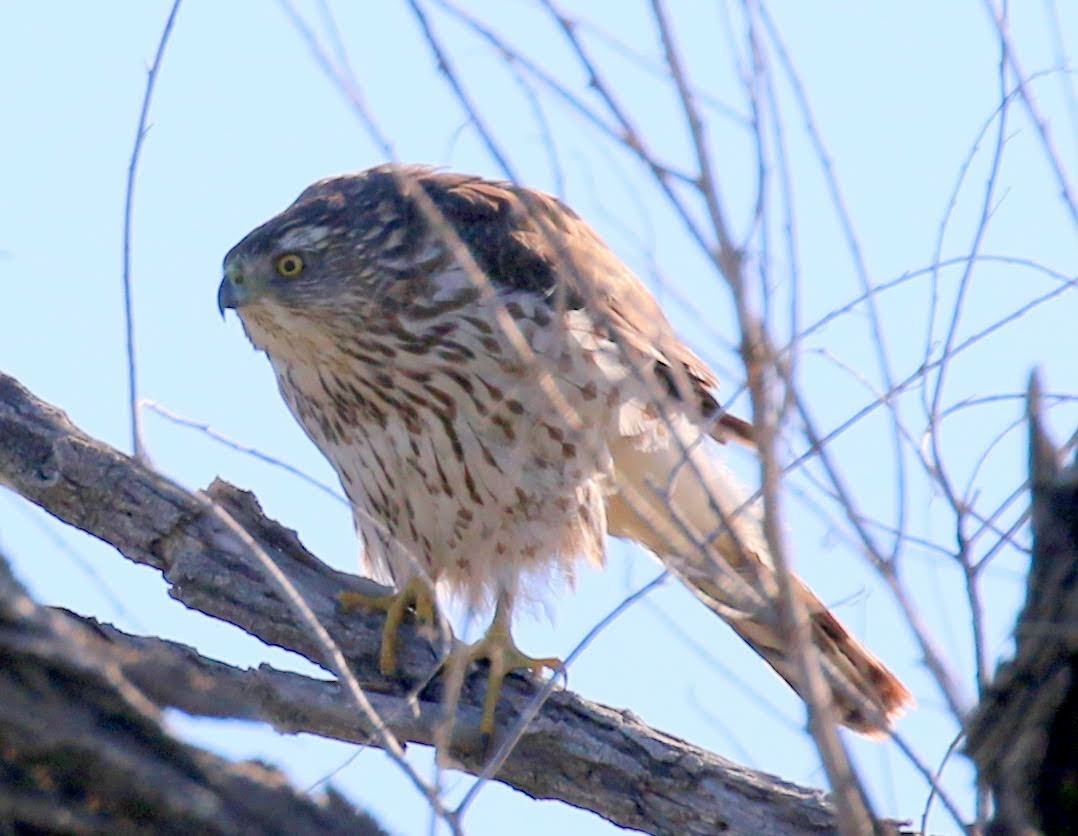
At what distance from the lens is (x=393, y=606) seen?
171 inches

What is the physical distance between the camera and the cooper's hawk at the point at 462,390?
4574mm

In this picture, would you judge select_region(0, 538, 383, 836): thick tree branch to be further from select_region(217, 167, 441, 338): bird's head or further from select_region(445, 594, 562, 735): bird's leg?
select_region(217, 167, 441, 338): bird's head

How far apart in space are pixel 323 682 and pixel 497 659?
2.25 ft

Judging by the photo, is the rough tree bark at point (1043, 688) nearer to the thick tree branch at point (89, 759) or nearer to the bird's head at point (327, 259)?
the thick tree branch at point (89, 759)

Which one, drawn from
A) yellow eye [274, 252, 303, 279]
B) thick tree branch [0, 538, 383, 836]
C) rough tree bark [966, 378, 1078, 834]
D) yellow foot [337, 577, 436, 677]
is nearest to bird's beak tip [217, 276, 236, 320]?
yellow eye [274, 252, 303, 279]

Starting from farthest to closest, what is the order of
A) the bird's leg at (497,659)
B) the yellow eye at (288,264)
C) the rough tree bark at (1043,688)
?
the yellow eye at (288,264), the bird's leg at (497,659), the rough tree bark at (1043,688)

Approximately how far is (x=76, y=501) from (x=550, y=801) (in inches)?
54.9

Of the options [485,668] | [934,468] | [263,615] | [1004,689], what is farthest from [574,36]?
[485,668]

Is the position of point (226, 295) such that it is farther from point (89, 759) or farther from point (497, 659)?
point (89, 759)

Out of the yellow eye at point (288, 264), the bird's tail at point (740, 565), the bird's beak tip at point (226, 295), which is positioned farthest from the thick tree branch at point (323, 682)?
the yellow eye at point (288, 264)

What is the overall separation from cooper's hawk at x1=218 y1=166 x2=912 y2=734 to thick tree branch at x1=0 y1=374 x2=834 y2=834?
0.97ft

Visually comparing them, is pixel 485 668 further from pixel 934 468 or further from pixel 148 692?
pixel 148 692

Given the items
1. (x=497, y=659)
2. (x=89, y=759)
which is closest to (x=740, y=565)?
(x=497, y=659)

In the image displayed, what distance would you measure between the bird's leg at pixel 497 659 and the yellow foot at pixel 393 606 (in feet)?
0.49
